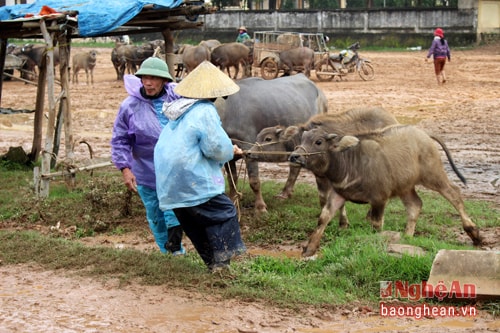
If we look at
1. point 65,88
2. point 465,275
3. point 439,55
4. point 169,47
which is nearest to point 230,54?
point 439,55

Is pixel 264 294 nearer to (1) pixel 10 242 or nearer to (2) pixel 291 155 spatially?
(2) pixel 291 155

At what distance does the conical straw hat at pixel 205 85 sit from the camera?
598 cm

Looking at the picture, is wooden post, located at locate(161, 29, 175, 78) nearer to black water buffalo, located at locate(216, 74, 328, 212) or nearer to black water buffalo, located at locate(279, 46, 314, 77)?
black water buffalo, located at locate(216, 74, 328, 212)

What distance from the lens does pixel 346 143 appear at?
7.54m

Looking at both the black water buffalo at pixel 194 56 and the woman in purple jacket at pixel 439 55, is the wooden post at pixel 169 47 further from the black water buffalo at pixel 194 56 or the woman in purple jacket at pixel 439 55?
the black water buffalo at pixel 194 56

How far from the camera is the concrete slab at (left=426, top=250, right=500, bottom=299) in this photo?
582 cm

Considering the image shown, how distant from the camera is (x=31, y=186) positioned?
33.8 ft

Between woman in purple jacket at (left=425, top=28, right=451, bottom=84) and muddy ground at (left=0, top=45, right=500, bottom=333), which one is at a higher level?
woman in purple jacket at (left=425, top=28, right=451, bottom=84)

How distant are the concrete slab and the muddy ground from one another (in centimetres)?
22

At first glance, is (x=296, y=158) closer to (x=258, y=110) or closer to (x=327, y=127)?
(x=327, y=127)

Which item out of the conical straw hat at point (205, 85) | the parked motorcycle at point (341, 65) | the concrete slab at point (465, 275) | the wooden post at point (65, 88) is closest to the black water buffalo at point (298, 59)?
the parked motorcycle at point (341, 65)

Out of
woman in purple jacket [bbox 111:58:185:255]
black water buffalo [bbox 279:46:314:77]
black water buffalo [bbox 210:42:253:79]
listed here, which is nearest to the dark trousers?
woman in purple jacket [bbox 111:58:185:255]

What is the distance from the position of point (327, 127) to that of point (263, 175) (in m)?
4.12

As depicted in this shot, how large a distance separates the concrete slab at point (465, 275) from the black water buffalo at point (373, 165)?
165 cm
